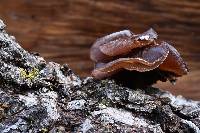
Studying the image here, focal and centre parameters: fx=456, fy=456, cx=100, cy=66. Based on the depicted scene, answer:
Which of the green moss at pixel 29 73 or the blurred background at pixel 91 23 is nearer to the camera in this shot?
the green moss at pixel 29 73

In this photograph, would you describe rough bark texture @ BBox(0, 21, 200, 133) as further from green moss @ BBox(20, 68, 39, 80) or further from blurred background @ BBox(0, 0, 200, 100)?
blurred background @ BBox(0, 0, 200, 100)

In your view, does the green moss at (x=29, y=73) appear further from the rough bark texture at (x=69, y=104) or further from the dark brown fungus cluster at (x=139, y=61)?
the dark brown fungus cluster at (x=139, y=61)

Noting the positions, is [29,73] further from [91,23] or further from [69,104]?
[91,23]

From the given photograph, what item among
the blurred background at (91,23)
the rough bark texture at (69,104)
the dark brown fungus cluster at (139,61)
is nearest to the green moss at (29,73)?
the rough bark texture at (69,104)

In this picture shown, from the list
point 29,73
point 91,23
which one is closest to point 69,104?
point 29,73

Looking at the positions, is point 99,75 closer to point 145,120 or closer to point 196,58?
point 145,120

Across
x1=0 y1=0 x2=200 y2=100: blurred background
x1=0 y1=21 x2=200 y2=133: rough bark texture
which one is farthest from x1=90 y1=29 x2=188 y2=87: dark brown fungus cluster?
x1=0 y1=0 x2=200 y2=100: blurred background
